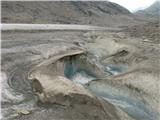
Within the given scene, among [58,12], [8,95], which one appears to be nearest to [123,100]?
[8,95]

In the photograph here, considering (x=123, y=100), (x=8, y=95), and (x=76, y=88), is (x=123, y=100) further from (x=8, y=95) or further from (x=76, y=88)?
(x=8, y=95)

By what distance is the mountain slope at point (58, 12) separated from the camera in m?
66.6

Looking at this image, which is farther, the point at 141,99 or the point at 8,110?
the point at 141,99

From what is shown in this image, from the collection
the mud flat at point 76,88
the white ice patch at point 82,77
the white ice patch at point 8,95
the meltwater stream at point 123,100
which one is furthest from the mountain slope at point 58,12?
the white ice patch at point 8,95

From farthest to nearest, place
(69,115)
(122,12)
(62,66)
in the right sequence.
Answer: (122,12)
(62,66)
(69,115)

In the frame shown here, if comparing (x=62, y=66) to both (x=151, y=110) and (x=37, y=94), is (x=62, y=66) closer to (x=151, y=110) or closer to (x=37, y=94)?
(x=37, y=94)

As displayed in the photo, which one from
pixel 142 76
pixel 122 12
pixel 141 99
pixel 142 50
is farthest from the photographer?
pixel 122 12

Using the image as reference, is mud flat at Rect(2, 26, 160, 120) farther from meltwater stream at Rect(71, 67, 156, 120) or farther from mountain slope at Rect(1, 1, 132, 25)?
mountain slope at Rect(1, 1, 132, 25)

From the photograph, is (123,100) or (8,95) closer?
(8,95)

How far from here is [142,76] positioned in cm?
1470

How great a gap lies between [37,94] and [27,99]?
54cm

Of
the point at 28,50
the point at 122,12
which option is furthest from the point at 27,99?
the point at 122,12

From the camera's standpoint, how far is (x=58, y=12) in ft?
285

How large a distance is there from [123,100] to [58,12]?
74560 millimetres
